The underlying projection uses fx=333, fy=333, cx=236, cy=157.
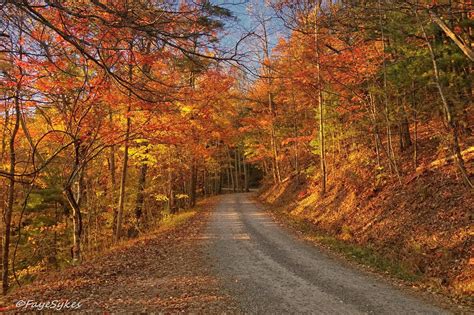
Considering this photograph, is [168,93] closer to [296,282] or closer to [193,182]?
[296,282]

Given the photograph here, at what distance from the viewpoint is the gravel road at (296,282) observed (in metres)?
5.82

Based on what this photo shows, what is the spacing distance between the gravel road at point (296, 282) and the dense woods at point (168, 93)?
3962 millimetres

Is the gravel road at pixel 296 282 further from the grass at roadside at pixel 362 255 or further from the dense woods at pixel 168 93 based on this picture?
the dense woods at pixel 168 93

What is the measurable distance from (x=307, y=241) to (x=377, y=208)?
2.81m

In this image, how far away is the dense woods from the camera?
13.5ft

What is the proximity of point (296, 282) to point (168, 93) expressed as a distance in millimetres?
4795

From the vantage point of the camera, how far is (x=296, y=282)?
7.21 meters

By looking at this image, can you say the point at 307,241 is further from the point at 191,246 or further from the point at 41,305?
the point at 41,305

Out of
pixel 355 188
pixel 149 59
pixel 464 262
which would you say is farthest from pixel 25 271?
pixel 464 262

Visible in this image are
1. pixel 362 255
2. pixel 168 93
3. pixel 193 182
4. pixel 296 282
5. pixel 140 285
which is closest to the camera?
pixel 168 93

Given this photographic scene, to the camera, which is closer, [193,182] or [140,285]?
[140,285]

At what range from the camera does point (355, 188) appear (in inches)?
584

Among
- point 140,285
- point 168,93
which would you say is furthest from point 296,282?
point 168,93

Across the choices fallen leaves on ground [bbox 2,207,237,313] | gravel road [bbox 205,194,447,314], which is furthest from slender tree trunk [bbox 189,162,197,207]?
fallen leaves on ground [bbox 2,207,237,313]
